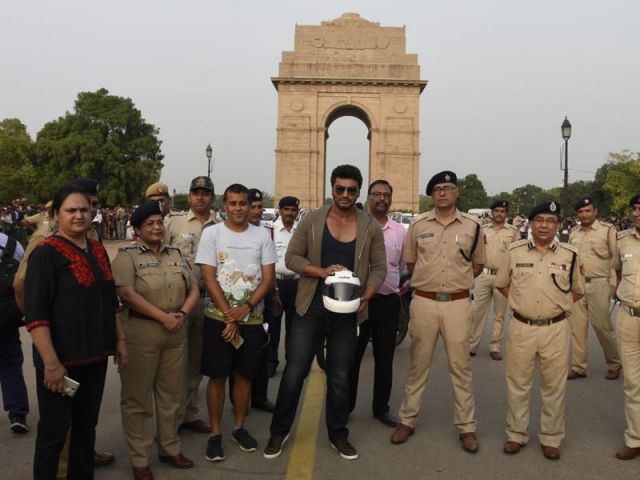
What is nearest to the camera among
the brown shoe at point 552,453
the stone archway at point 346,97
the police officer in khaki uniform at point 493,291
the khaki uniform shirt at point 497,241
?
the brown shoe at point 552,453

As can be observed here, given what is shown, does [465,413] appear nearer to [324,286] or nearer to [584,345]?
[324,286]

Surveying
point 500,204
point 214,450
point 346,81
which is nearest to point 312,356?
point 214,450

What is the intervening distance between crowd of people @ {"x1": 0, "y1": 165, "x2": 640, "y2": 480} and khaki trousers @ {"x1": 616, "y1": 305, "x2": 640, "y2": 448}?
0.01m

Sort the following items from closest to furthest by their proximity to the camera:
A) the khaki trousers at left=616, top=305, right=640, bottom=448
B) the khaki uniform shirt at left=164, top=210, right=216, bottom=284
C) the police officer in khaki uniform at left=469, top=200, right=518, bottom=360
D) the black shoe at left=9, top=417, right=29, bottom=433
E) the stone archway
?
the khaki trousers at left=616, top=305, right=640, bottom=448, the black shoe at left=9, top=417, right=29, bottom=433, the khaki uniform shirt at left=164, top=210, right=216, bottom=284, the police officer in khaki uniform at left=469, top=200, right=518, bottom=360, the stone archway

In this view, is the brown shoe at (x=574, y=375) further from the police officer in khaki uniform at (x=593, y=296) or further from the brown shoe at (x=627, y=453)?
the brown shoe at (x=627, y=453)

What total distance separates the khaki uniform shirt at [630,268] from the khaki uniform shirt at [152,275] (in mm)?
3391

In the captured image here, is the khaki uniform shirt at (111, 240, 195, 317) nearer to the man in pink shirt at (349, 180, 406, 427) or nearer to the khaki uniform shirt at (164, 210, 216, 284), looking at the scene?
the khaki uniform shirt at (164, 210, 216, 284)

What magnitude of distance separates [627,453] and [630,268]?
1.41 meters

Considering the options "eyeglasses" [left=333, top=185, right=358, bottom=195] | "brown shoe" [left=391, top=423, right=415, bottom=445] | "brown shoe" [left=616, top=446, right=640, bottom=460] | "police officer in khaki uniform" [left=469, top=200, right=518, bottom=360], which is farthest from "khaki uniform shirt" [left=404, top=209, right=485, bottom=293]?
"police officer in khaki uniform" [left=469, top=200, right=518, bottom=360]

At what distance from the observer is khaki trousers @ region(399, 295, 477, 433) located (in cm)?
440

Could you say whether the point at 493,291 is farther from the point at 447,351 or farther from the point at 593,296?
the point at 447,351

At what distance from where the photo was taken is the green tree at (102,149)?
42.6 metres

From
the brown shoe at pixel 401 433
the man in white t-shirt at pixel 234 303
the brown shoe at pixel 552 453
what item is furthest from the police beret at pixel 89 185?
the brown shoe at pixel 552 453

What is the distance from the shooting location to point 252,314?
4.12 meters
